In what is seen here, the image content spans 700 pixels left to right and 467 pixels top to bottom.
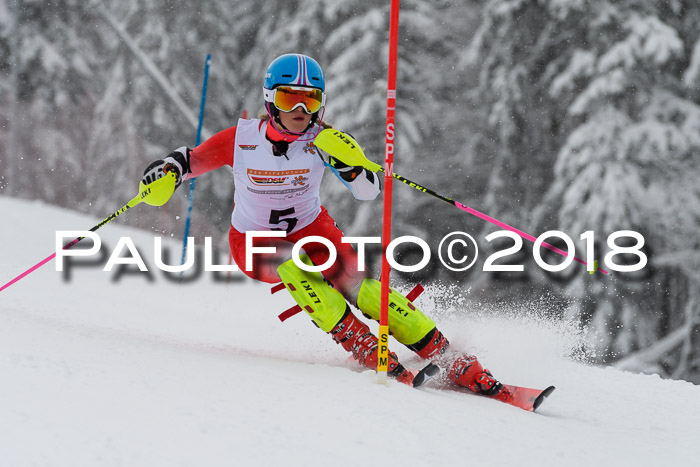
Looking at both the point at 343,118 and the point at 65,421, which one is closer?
the point at 65,421

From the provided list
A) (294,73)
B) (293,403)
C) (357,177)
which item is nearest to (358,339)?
(357,177)

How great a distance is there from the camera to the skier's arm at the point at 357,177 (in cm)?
395

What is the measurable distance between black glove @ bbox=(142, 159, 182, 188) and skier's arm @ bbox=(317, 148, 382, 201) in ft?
2.90

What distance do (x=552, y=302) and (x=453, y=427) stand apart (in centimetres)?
925

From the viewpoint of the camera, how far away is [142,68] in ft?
67.5

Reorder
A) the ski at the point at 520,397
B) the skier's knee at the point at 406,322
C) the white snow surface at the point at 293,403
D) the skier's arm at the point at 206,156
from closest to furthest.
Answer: the white snow surface at the point at 293,403 → the ski at the point at 520,397 → the skier's knee at the point at 406,322 → the skier's arm at the point at 206,156

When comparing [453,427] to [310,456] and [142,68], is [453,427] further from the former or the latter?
[142,68]

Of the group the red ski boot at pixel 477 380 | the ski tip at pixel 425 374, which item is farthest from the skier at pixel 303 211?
the ski tip at pixel 425 374

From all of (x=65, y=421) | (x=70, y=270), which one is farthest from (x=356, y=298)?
(x=70, y=270)

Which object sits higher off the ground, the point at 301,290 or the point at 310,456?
the point at 301,290

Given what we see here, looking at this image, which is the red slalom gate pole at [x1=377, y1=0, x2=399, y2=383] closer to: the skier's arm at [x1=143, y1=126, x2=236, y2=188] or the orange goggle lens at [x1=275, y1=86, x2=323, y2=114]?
the orange goggle lens at [x1=275, y1=86, x2=323, y2=114]

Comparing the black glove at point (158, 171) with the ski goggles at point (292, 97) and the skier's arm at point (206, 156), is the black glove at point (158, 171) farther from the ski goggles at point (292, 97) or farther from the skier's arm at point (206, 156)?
the ski goggles at point (292, 97)

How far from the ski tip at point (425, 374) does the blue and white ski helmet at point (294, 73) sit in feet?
5.40

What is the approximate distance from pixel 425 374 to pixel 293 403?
0.82 metres
